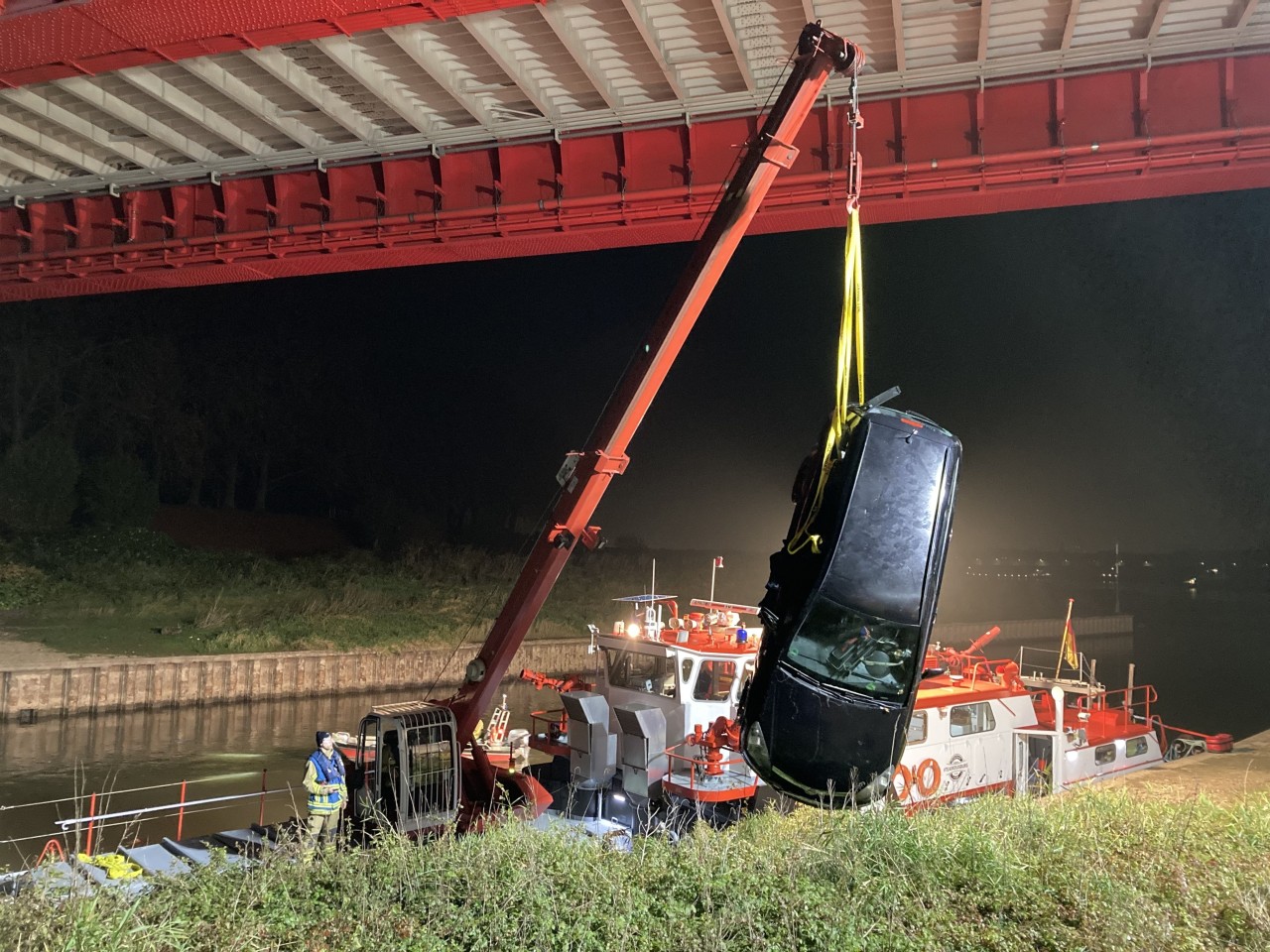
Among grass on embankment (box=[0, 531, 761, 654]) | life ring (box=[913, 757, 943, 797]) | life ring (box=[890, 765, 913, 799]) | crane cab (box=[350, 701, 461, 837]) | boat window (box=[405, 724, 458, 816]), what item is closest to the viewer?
crane cab (box=[350, 701, 461, 837])

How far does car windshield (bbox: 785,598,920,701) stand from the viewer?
4.54 metres

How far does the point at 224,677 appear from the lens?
25609 millimetres

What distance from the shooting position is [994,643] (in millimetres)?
50531

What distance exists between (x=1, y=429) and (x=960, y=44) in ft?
140

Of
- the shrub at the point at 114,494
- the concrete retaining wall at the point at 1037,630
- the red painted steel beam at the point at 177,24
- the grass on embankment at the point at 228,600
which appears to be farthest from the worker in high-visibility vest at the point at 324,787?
the concrete retaining wall at the point at 1037,630

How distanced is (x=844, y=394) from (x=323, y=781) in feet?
21.4

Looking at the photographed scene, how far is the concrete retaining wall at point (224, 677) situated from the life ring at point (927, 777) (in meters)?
10.5

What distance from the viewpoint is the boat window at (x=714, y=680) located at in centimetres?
1192

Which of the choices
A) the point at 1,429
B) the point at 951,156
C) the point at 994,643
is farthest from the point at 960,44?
the point at 994,643

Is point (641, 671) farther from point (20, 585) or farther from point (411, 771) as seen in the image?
point (20, 585)

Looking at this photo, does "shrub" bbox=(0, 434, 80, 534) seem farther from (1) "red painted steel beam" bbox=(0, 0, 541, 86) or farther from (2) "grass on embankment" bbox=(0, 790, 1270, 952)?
(2) "grass on embankment" bbox=(0, 790, 1270, 952)

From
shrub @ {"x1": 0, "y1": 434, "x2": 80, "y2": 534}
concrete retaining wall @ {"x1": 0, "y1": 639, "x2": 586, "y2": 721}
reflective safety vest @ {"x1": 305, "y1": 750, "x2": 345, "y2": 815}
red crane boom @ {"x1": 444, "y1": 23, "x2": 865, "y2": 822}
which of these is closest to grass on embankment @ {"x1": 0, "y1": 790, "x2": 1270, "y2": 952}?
reflective safety vest @ {"x1": 305, "y1": 750, "x2": 345, "y2": 815}

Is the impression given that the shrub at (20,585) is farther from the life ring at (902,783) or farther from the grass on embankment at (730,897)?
the life ring at (902,783)

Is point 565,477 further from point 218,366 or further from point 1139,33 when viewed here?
point 218,366
